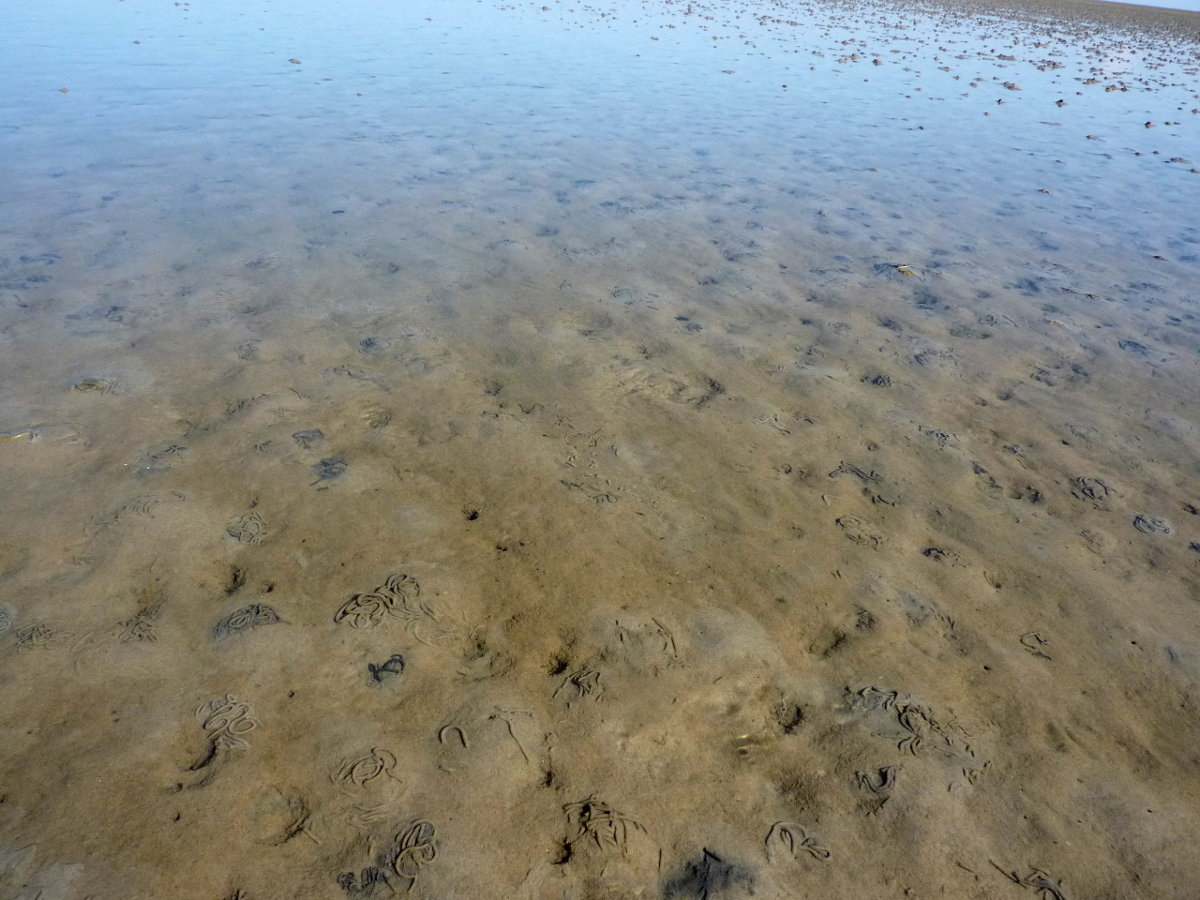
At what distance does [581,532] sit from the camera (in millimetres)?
4016

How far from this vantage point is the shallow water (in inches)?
107

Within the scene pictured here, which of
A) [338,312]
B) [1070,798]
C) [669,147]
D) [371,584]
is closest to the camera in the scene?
[1070,798]

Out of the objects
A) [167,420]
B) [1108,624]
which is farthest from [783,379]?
[167,420]

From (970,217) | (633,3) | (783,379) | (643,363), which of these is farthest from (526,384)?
(633,3)

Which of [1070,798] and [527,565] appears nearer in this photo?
[1070,798]

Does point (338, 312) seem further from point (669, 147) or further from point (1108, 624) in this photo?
point (669, 147)

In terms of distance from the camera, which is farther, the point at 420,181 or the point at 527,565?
the point at 420,181

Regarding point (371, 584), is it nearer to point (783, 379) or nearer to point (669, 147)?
point (783, 379)

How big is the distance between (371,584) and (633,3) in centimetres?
2673

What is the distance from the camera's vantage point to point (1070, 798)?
2.96 m

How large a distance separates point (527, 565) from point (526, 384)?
1.79 meters

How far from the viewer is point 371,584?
3615mm

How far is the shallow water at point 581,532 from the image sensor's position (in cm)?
273

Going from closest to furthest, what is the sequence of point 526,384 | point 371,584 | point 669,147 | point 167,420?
point 371,584 < point 167,420 < point 526,384 < point 669,147
